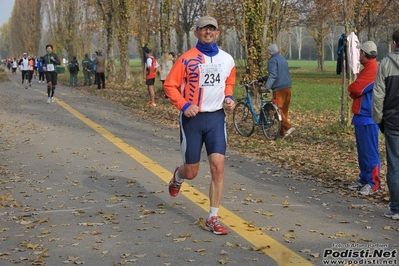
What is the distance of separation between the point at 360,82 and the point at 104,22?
34105 mm

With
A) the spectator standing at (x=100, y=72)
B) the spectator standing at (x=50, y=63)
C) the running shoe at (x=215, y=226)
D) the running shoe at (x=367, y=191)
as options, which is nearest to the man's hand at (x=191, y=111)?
the running shoe at (x=215, y=226)

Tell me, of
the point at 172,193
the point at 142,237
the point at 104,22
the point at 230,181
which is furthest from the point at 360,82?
the point at 104,22

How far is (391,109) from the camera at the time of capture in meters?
7.34

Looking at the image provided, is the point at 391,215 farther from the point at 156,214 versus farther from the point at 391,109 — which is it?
the point at 156,214

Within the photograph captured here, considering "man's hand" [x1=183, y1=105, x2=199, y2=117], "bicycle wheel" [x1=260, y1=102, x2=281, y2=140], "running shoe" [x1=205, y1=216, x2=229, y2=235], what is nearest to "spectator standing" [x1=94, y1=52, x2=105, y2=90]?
"bicycle wheel" [x1=260, y1=102, x2=281, y2=140]

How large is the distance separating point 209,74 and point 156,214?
171 centimetres

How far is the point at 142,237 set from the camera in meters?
6.62

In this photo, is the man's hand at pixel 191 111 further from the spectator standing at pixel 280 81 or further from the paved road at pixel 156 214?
the spectator standing at pixel 280 81

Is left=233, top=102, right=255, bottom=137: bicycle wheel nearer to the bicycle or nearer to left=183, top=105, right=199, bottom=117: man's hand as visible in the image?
the bicycle

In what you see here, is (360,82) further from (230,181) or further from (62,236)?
(62,236)

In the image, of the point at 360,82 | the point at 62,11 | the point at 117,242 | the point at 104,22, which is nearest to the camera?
the point at 117,242

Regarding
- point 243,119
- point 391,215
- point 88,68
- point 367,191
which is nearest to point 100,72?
point 88,68

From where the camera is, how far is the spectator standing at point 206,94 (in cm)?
686

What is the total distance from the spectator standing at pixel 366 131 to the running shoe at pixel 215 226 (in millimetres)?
2777
